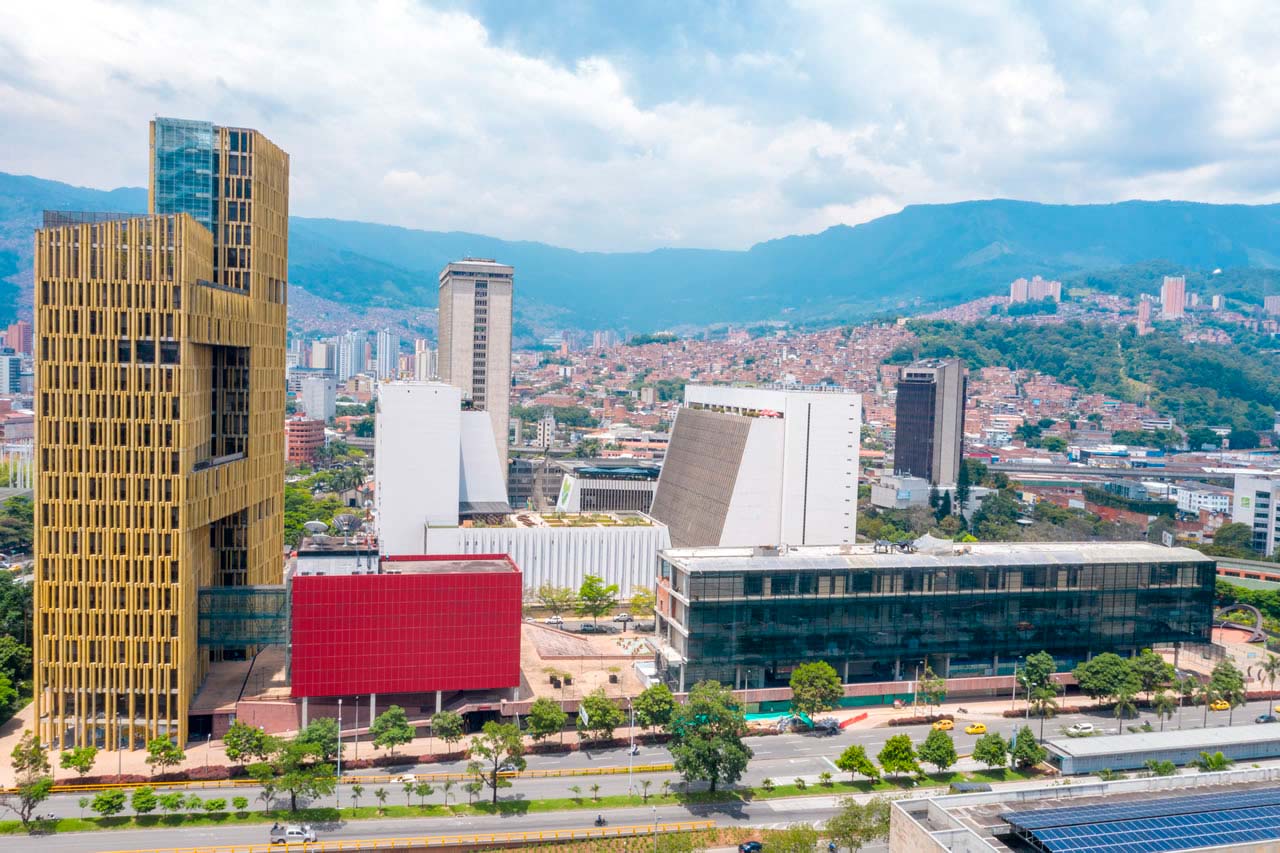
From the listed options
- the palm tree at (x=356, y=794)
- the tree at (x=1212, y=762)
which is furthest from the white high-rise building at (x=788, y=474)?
the palm tree at (x=356, y=794)

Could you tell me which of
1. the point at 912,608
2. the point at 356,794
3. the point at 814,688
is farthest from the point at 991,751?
the point at 356,794

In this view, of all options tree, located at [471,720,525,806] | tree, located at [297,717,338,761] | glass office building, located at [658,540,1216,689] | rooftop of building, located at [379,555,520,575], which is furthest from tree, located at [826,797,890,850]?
tree, located at [297,717,338,761]

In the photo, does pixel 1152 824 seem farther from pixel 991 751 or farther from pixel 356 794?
pixel 356 794

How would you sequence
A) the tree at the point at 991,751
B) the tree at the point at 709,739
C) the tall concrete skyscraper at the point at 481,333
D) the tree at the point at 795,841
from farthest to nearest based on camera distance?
1. the tall concrete skyscraper at the point at 481,333
2. the tree at the point at 991,751
3. the tree at the point at 709,739
4. the tree at the point at 795,841

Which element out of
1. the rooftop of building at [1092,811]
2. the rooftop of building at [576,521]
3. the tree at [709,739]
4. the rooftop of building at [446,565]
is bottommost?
the tree at [709,739]

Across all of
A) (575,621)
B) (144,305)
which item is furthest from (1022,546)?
(144,305)

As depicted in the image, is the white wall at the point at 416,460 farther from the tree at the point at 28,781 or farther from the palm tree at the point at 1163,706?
the palm tree at the point at 1163,706

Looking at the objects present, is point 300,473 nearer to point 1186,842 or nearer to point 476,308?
point 476,308
